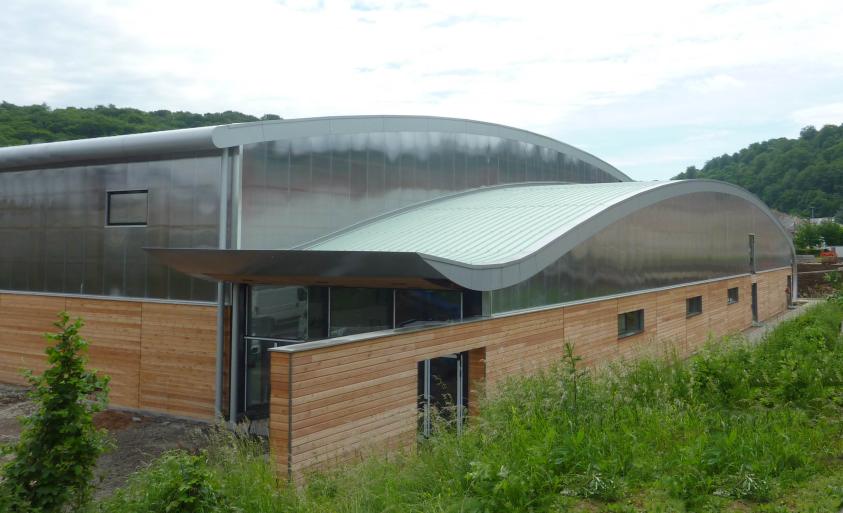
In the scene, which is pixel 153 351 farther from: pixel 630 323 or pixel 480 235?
pixel 630 323

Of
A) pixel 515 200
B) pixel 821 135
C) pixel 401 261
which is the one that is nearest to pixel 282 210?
pixel 401 261

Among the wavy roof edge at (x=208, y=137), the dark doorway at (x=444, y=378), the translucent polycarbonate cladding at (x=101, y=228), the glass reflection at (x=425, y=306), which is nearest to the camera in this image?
the dark doorway at (x=444, y=378)

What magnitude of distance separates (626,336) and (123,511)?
14.3m

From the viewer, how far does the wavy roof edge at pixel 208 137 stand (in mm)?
13888

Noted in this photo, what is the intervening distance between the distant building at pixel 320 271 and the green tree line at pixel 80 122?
28.9 m

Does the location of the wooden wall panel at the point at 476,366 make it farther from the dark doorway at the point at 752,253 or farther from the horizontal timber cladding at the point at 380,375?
the dark doorway at the point at 752,253

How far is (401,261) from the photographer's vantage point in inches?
417

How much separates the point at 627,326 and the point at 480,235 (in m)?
5.80

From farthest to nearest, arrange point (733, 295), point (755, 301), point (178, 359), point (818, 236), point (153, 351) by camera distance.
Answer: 1. point (818, 236)
2. point (755, 301)
3. point (733, 295)
4. point (153, 351)
5. point (178, 359)

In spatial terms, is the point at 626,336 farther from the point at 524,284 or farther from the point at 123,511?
the point at 123,511

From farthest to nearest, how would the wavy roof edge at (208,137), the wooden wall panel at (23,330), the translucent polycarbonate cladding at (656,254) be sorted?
the wooden wall panel at (23,330) < the translucent polycarbonate cladding at (656,254) < the wavy roof edge at (208,137)

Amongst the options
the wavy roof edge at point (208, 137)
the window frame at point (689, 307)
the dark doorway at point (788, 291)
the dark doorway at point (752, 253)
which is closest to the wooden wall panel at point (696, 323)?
the window frame at point (689, 307)

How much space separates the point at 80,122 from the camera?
47594mm

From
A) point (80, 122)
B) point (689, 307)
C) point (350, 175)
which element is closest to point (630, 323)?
point (689, 307)
